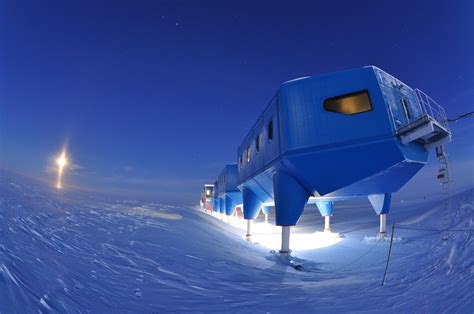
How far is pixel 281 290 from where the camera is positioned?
7.18m

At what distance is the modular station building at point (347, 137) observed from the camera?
1047 centimetres

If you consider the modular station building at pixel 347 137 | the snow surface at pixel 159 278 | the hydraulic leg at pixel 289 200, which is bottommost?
the snow surface at pixel 159 278

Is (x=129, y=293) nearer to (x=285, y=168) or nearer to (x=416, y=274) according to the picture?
(x=416, y=274)

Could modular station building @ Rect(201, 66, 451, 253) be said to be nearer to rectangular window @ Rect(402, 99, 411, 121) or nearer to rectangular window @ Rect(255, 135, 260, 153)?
rectangular window @ Rect(402, 99, 411, 121)

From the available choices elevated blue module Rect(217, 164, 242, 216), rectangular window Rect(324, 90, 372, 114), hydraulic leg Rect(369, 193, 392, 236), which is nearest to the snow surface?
rectangular window Rect(324, 90, 372, 114)

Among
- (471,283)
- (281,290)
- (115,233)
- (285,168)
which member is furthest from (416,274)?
(115,233)

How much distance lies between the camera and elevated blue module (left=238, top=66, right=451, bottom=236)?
1046 cm

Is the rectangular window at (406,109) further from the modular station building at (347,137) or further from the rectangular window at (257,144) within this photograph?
the rectangular window at (257,144)

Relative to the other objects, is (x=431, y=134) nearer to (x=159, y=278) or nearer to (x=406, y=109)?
(x=406, y=109)

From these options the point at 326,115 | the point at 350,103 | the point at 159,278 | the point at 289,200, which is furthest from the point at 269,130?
the point at 159,278

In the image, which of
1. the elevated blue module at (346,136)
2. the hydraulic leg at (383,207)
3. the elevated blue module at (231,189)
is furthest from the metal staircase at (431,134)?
the elevated blue module at (231,189)

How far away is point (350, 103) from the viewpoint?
1178 centimetres

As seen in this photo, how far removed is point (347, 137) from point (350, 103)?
6.37 feet

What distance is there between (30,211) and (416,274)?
11.6m
